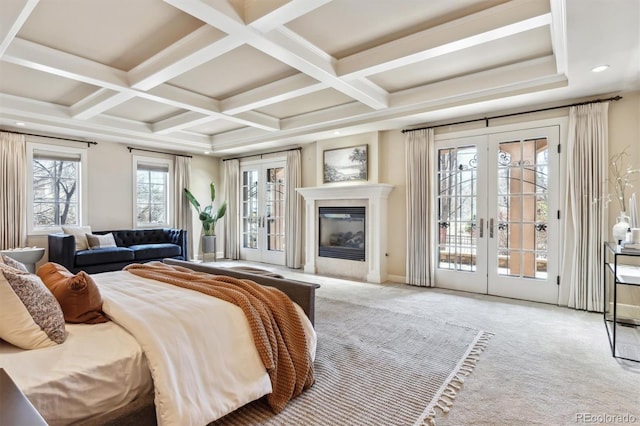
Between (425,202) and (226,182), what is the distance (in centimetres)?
478

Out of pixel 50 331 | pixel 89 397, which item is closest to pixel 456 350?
pixel 89 397

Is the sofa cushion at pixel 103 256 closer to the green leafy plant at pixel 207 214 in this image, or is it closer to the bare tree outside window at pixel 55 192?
the bare tree outside window at pixel 55 192

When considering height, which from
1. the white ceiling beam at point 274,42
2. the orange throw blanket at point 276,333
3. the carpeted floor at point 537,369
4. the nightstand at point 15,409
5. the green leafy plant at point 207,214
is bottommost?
the carpeted floor at point 537,369

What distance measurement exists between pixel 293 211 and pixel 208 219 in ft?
6.79

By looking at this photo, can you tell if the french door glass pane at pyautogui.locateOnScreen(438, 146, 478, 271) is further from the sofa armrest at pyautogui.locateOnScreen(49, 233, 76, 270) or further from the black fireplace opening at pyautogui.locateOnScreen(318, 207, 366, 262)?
the sofa armrest at pyautogui.locateOnScreen(49, 233, 76, 270)

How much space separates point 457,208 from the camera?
193 inches

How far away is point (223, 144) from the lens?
698cm

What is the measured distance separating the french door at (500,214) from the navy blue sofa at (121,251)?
4.69 metres

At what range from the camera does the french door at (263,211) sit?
711 centimetres

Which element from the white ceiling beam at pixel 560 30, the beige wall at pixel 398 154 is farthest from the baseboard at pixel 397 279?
the white ceiling beam at pixel 560 30

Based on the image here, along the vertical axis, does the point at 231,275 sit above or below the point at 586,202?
below

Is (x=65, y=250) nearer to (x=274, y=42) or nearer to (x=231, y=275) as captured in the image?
(x=231, y=275)

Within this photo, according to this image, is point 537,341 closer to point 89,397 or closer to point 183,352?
point 183,352

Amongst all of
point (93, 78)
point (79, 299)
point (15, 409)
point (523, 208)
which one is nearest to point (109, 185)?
point (93, 78)
